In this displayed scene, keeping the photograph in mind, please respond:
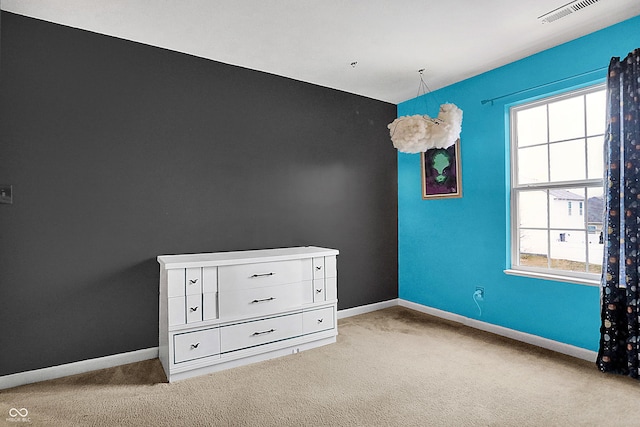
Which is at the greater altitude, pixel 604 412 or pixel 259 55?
pixel 259 55

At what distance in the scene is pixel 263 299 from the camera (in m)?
2.93

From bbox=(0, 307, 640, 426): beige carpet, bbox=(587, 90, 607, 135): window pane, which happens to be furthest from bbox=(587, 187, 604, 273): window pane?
bbox=(0, 307, 640, 426): beige carpet

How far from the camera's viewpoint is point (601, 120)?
2842 mm

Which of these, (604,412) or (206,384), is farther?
(206,384)

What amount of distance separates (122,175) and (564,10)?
3.46 m

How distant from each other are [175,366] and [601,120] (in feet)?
12.3

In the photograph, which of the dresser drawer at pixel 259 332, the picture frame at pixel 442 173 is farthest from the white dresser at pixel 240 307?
the picture frame at pixel 442 173

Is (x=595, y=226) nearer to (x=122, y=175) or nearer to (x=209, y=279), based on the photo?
(x=209, y=279)

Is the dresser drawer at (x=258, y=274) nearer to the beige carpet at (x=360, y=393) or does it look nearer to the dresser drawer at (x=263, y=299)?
the dresser drawer at (x=263, y=299)

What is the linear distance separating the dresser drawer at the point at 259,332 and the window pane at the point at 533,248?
2.18m

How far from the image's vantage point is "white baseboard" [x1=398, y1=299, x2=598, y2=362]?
2.87 meters

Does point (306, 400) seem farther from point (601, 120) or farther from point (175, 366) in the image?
point (601, 120)

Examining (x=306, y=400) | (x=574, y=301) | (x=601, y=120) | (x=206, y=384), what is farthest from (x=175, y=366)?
(x=601, y=120)

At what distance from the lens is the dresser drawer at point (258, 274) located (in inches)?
109
